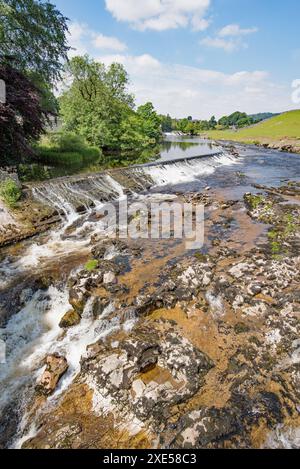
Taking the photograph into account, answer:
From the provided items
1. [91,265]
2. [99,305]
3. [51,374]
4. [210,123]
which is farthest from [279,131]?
[210,123]

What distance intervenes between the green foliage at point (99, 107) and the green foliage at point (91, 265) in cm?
2281

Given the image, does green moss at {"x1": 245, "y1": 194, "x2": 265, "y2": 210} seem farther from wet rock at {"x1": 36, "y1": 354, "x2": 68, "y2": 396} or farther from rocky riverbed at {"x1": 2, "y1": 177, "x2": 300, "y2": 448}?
wet rock at {"x1": 36, "y1": 354, "x2": 68, "y2": 396}

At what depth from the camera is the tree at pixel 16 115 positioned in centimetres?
1044

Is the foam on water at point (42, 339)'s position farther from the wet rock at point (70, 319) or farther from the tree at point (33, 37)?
the tree at point (33, 37)

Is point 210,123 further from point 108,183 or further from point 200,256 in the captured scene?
point 200,256

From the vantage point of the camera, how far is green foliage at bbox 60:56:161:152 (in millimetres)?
27844

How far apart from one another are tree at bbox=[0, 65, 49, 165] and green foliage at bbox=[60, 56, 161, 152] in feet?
52.3

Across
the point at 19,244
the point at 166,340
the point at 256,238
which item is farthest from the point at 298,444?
the point at 19,244

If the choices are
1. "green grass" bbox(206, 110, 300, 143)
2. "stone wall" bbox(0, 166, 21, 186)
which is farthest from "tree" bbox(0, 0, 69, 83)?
"green grass" bbox(206, 110, 300, 143)

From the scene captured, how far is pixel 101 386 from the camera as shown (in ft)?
14.6

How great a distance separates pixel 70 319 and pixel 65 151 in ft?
62.9
